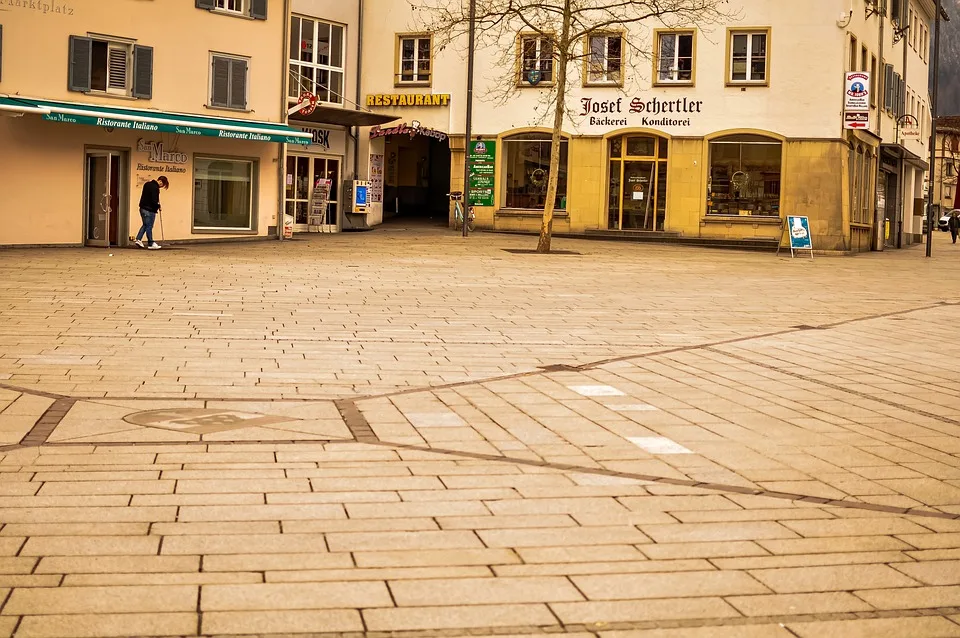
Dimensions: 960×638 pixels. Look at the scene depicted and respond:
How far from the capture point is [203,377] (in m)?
9.60

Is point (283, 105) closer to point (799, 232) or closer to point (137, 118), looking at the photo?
point (137, 118)

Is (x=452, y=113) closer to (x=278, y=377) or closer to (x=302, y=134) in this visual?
(x=302, y=134)

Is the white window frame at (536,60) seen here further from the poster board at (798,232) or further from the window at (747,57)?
the poster board at (798,232)

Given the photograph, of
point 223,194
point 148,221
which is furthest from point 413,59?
point 148,221

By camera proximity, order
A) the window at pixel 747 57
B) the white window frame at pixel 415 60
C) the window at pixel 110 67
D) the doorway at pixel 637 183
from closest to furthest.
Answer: the window at pixel 110 67
the window at pixel 747 57
the doorway at pixel 637 183
the white window frame at pixel 415 60

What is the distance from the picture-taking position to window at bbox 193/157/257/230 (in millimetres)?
31562

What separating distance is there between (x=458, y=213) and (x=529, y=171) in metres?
2.64

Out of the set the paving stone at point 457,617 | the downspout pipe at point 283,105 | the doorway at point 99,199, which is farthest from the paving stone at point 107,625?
the downspout pipe at point 283,105

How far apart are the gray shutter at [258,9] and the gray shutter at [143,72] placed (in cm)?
348

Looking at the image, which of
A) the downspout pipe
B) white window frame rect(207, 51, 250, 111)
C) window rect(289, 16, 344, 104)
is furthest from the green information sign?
white window frame rect(207, 51, 250, 111)

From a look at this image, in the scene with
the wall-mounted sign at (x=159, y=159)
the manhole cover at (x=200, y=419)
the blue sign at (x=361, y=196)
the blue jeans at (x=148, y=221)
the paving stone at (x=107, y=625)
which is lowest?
the paving stone at (x=107, y=625)

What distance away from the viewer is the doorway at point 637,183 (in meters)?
39.8

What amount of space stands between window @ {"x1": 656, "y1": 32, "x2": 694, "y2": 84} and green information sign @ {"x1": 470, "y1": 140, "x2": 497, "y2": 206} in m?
5.70

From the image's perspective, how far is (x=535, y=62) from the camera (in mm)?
40906
